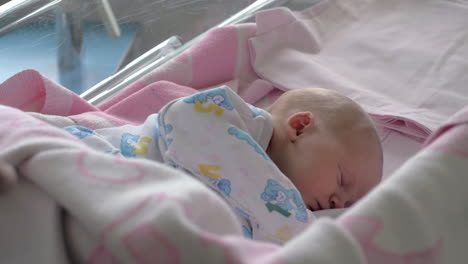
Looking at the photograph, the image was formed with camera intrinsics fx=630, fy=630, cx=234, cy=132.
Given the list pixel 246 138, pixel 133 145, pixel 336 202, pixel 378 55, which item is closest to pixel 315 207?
pixel 336 202

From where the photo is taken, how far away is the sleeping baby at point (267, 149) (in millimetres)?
748

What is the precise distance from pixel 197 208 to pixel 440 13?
1.01 metres

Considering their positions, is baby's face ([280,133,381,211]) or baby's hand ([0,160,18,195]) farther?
baby's face ([280,133,381,211])

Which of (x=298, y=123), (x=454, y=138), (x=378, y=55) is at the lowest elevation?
(x=378, y=55)

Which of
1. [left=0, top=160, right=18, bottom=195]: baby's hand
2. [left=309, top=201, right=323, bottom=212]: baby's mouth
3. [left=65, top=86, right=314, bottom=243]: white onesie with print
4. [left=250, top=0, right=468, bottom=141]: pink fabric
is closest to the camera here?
[left=0, top=160, right=18, bottom=195]: baby's hand

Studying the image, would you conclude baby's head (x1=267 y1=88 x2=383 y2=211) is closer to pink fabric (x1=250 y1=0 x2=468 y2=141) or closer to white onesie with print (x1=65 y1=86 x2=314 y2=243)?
white onesie with print (x1=65 y1=86 x2=314 y2=243)

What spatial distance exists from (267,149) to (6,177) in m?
0.46

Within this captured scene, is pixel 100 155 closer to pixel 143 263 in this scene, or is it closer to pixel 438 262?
pixel 143 263

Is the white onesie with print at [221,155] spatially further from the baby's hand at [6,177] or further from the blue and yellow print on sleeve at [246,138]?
the baby's hand at [6,177]

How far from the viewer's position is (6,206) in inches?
19.2

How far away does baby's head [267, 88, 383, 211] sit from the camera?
826mm

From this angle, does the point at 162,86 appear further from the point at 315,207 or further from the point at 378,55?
the point at 378,55

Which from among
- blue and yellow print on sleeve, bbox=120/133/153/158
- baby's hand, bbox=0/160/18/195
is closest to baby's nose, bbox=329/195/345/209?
blue and yellow print on sleeve, bbox=120/133/153/158

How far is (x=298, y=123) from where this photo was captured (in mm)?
864
